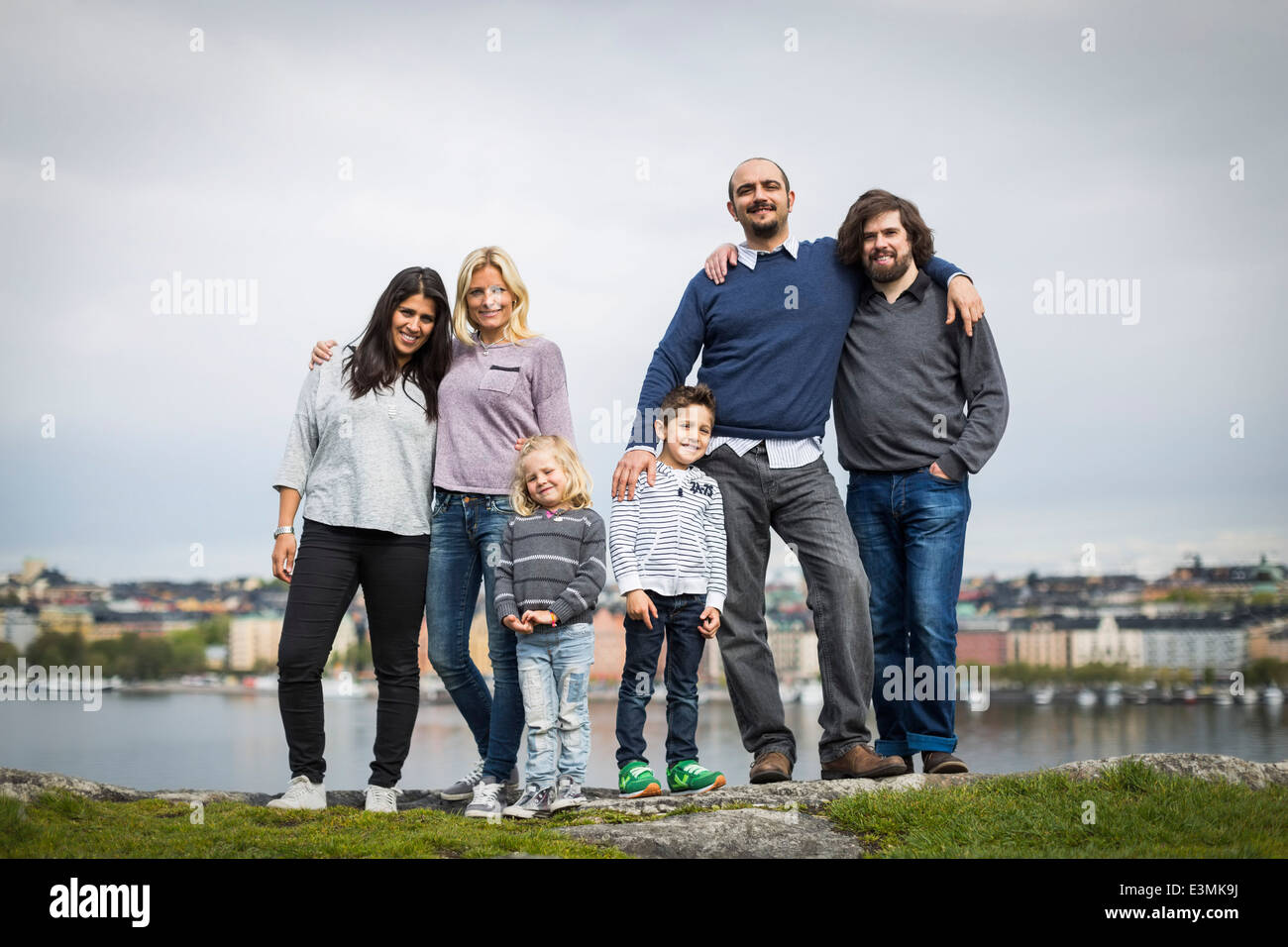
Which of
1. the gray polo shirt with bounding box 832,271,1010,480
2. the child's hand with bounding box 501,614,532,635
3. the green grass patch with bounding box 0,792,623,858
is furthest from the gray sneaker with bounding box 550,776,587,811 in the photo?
the gray polo shirt with bounding box 832,271,1010,480

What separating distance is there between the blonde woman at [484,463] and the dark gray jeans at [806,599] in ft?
3.13

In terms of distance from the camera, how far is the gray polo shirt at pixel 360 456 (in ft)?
17.1

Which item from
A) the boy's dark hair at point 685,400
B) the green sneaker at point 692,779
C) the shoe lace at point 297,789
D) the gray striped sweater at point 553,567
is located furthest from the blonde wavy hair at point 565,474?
the shoe lace at point 297,789

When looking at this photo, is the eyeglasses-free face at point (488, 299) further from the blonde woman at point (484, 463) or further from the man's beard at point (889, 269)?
the man's beard at point (889, 269)

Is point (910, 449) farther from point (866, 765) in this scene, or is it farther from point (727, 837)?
point (727, 837)

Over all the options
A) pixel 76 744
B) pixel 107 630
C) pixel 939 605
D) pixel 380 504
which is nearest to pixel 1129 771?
pixel 939 605

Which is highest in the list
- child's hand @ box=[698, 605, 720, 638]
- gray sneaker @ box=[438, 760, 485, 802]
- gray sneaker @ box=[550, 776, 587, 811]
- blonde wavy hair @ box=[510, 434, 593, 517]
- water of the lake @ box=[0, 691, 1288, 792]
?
blonde wavy hair @ box=[510, 434, 593, 517]

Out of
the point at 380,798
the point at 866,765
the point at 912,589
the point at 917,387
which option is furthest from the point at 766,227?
the point at 380,798

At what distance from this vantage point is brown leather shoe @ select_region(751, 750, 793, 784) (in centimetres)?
555

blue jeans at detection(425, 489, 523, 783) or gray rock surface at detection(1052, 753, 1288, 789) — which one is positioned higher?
blue jeans at detection(425, 489, 523, 783)

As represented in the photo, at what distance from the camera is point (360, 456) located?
5266 millimetres

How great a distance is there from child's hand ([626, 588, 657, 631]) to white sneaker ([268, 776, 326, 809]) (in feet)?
5.62

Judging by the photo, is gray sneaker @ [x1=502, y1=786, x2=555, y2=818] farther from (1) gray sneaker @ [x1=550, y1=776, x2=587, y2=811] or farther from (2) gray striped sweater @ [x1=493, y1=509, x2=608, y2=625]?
(2) gray striped sweater @ [x1=493, y1=509, x2=608, y2=625]

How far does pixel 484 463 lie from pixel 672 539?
0.96m
